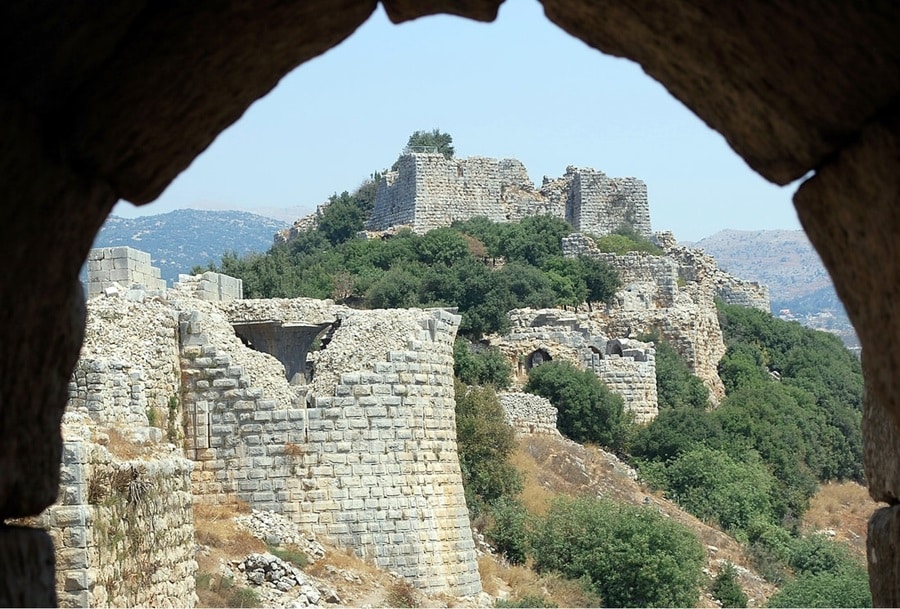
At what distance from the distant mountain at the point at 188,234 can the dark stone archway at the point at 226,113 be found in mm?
121606

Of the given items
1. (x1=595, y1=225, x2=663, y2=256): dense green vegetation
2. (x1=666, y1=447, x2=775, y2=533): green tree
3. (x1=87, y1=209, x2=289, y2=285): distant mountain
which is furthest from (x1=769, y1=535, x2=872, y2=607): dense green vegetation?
(x1=87, y1=209, x2=289, y2=285): distant mountain

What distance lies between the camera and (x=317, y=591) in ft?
51.3

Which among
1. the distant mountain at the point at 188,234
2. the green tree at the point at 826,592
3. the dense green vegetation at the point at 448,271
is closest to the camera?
the green tree at the point at 826,592

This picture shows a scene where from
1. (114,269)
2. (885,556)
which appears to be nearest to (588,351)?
(114,269)

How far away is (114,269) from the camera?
18.8m

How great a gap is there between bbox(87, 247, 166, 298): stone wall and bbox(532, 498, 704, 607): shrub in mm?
7624

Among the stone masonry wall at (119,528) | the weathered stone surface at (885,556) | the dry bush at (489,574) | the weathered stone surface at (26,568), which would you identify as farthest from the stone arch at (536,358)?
the weathered stone surface at (26,568)

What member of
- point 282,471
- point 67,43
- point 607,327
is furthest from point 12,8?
point 607,327

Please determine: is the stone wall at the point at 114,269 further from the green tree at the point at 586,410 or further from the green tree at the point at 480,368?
the green tree at the point at 586,410

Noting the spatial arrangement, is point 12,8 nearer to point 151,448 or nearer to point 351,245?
point 151,448

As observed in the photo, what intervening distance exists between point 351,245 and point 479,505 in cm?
2757

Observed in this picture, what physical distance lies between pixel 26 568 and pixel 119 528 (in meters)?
7.07

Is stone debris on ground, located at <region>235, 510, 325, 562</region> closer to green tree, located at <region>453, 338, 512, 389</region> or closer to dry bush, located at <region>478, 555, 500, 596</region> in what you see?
dry bush, located at <region>478, 555, 500, 596</region>

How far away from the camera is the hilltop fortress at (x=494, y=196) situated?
59.3 metres
